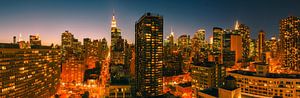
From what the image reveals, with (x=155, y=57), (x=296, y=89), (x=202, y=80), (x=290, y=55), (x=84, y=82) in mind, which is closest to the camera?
(x=296, y=89)

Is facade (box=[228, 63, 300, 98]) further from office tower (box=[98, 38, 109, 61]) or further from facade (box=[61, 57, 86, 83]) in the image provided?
office tower (box=[98, 38, 109, 61])

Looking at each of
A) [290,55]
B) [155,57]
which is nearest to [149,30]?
[155,57]

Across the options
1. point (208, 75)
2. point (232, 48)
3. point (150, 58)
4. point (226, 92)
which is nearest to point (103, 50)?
point (232, 48)

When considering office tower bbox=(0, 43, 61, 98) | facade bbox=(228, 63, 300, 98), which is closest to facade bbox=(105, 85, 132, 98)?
office tower bbox=(0, 43, 61, 98)

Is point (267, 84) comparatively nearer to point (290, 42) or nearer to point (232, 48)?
point (232, 48)

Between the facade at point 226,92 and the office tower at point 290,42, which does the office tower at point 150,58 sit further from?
the office tower at point 290,42

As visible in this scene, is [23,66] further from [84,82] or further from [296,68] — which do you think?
[296,68]
